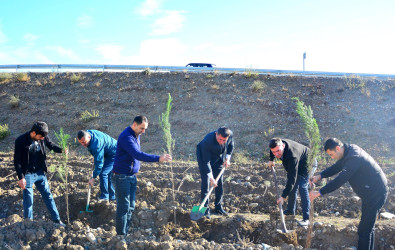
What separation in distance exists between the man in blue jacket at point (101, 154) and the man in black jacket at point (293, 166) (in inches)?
120

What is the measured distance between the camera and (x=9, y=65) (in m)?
21.1

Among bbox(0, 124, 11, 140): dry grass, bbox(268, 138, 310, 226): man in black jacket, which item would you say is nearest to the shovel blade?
bbox(268, 138, 310, 226): man in black jacket

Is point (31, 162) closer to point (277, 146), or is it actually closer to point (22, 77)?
point (277, 146)

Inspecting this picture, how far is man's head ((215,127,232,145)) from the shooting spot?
5.66 meters

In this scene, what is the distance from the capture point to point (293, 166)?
5.55m

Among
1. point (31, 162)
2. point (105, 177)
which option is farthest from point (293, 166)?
point (31, 162)

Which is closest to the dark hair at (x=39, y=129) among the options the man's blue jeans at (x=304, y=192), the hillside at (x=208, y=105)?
the man's blue jeans at (x=304, y=192)

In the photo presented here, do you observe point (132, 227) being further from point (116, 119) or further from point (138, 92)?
point (138, 92)

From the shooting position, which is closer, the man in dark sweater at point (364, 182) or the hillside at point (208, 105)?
the man in dark sweater at point (364, 182)

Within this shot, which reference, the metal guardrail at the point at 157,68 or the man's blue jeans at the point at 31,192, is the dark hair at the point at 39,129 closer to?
the man's blue jeans at the point at 31,192

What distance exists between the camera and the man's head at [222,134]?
223 inches

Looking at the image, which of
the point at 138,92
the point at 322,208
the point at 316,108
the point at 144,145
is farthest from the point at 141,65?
the point at 322,208

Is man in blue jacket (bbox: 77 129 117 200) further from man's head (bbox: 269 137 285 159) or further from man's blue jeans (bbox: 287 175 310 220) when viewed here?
man's blue jeans (bbox: 287 175 310 220)

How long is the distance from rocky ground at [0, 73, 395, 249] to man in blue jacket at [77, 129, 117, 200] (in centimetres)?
37
